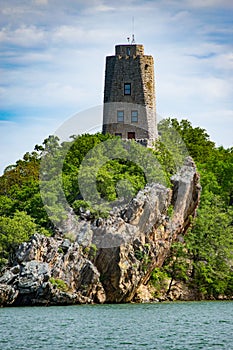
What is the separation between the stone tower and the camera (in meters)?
71.9

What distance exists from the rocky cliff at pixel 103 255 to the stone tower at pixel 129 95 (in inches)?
483

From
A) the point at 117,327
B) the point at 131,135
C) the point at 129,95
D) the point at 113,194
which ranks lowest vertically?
the point at 117,327

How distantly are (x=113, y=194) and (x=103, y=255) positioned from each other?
7.12m

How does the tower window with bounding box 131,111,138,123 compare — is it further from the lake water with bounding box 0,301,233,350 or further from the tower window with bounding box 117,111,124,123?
the lake water with bounding box 0,301,233,350

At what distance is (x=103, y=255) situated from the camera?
53469 millimetres

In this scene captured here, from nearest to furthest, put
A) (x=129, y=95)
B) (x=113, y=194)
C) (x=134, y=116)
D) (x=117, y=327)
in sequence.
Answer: (x=117, y=327) → (x=113, y=194) → (x=129, y=95) → (x=134, y=116)

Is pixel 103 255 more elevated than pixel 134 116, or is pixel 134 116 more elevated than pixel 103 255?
pixel 134 116

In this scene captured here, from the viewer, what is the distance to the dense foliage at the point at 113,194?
57.5 meters

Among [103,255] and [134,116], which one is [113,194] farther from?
[134,116]

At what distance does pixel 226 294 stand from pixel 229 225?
5696 millimetres

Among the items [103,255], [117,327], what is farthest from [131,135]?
[117,327]

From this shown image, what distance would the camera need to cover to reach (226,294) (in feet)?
193

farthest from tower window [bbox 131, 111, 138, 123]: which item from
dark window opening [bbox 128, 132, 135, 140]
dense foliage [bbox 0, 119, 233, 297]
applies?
dense foliage [bbox 0, 119, 233, 297]

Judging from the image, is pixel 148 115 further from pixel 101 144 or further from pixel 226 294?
pixel 226 294
